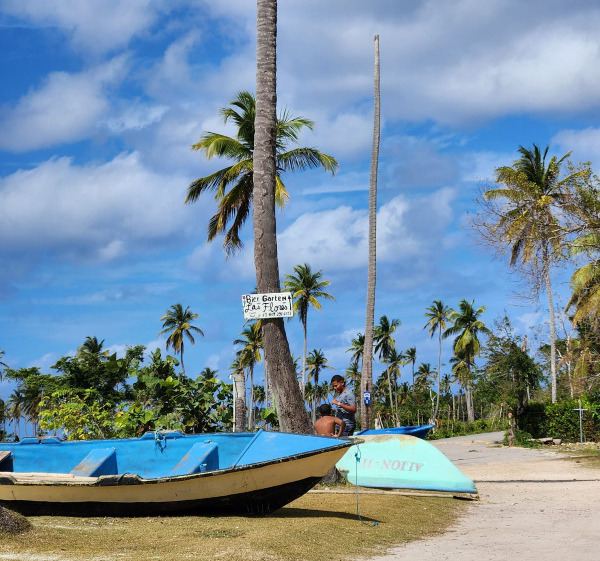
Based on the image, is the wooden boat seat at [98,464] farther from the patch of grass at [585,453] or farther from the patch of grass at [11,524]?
the patch of grass at [585,453]

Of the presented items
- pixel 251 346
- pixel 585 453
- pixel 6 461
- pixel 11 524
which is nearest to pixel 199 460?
pixel 11 524

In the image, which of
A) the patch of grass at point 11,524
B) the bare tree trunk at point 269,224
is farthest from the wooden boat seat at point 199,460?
the bare tree trunk at point 269,224

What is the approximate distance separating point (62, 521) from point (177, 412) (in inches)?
209

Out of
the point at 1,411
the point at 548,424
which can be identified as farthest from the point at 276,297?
the point at 1,411

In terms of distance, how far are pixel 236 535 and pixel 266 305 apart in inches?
174

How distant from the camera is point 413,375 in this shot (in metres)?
94.4

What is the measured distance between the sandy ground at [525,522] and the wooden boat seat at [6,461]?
5.68 m

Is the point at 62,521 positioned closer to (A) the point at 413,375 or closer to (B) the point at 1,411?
(B) the point at 1,411

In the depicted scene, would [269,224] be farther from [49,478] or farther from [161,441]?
[49,478]

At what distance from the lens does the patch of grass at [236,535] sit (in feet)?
22.6

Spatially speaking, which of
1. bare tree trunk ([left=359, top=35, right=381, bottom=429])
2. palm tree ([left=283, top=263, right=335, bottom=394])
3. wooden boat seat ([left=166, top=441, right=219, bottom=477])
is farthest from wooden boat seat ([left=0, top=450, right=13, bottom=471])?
palm tree ([left=283, top=263, right=335, bottom=394])

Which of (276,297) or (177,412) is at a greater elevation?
(276,297)

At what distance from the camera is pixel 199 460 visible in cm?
938

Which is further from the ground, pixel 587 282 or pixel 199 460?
pixel 587 282
